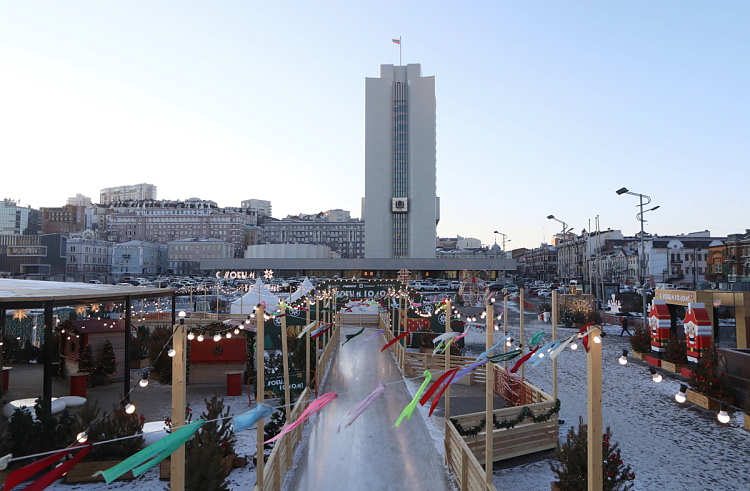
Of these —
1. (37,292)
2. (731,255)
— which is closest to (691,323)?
(37,292)

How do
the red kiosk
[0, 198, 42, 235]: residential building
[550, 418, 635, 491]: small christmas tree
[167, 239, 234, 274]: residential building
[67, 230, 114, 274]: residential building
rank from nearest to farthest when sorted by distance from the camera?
[550, 418, 635, 491]: small christmas tree
the red kiosk
[67, 230, 114, 274]: residential building
[167, 239, 234, 274]: residential building
[0, 198, 42, 235]: residential building

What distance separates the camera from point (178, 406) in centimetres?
545

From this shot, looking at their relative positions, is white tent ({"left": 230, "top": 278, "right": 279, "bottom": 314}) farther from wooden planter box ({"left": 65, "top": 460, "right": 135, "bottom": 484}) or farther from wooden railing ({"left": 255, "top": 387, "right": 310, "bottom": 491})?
wooden planter box ({"left": 65, "top": 460, "right": 135, "bottom": 484})

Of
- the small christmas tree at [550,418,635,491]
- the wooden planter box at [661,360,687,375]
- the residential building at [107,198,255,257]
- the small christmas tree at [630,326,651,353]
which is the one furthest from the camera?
the residential building at [107,198,255,257]

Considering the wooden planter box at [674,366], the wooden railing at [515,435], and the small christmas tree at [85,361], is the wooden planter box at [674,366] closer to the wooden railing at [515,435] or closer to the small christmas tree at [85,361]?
the wooden railing at [515,435]

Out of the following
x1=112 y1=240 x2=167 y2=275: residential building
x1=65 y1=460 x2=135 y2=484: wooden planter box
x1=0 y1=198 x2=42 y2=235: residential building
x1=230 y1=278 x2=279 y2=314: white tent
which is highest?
x1=0 y1=198 x2=42 y2=235: residential building

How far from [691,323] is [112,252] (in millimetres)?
140873

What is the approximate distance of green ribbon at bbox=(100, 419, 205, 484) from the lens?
3.98 metres

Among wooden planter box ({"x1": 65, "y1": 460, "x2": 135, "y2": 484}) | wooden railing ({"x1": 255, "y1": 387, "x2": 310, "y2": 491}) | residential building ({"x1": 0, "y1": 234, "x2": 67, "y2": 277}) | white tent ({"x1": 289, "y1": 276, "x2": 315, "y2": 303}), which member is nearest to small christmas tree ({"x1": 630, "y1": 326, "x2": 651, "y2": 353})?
wooden railing ({"x1": 255, "y1": 387, "x2": 310, "y2": 491})

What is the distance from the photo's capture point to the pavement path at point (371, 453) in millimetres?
9438

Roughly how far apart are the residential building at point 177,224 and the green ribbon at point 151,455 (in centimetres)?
16175

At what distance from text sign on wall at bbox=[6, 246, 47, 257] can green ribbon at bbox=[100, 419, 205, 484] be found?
440 feet

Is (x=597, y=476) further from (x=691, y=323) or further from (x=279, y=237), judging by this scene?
(x=279, y=237)

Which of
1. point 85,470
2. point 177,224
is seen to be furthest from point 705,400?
point 177,224
